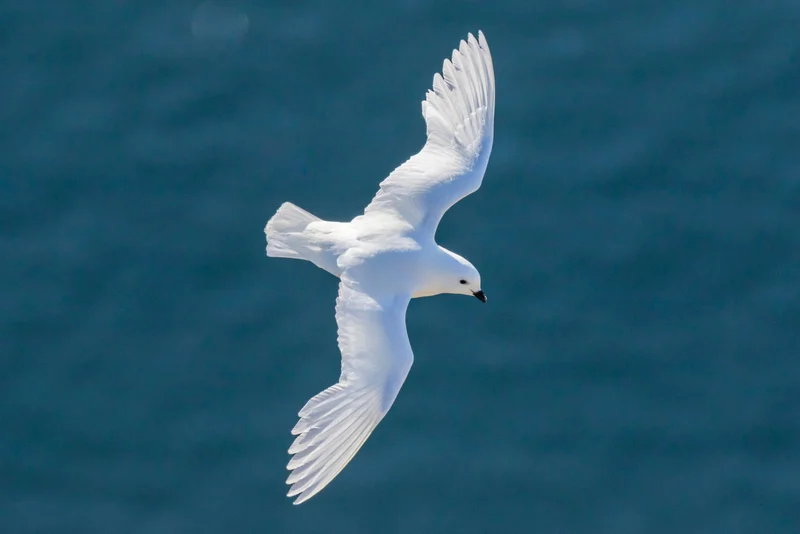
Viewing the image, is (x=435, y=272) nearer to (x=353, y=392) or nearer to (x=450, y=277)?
(x=450, y=277)

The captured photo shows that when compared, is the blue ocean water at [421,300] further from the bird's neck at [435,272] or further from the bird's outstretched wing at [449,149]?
the bird's neck at [435,272]

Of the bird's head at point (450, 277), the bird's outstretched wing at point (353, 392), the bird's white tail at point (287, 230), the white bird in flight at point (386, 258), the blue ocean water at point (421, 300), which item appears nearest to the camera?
the bird's outstretched wing at point (353, 392)

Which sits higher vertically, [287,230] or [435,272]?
[287,230]

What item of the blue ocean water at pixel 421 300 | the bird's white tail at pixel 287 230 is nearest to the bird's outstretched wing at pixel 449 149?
the bird's white tail at pixel 287 230

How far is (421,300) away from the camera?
20.0m

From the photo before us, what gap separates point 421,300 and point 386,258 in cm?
325

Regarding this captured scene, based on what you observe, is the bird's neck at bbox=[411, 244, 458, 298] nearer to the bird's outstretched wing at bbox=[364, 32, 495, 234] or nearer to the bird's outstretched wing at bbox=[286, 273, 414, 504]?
the bird's outstretched wing at bbox=[364, 32, 495, 234]

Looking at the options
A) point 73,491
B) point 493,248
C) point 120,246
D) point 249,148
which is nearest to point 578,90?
point 493,248

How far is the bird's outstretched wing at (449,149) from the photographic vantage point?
17.5 metres

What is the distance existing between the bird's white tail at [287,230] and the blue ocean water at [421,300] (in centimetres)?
239

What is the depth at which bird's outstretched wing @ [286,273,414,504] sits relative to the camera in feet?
50.3

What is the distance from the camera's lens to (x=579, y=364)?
19734mm

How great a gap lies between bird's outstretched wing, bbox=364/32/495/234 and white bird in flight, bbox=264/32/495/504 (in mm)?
11

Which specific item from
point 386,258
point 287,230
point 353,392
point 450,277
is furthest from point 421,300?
point 353,392
